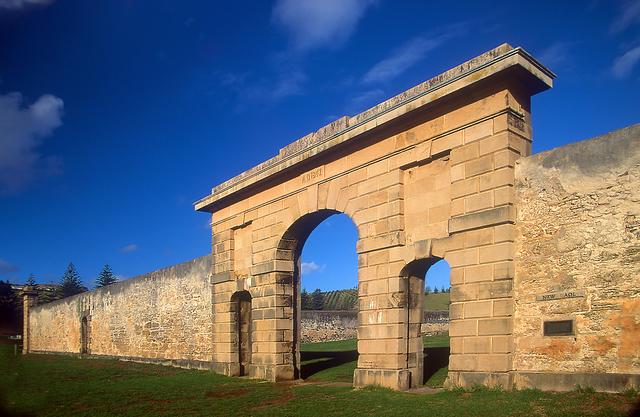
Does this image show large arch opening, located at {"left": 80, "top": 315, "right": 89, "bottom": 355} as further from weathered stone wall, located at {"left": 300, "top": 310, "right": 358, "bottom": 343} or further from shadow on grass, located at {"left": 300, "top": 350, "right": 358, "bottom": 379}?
shadow on grass, located at {"left": 300, "top": 350, "right": 358, "bottom": 379}

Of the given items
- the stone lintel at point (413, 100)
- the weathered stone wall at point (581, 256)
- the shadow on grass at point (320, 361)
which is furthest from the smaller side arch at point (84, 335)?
the weathered stone wall at point (581, 256)

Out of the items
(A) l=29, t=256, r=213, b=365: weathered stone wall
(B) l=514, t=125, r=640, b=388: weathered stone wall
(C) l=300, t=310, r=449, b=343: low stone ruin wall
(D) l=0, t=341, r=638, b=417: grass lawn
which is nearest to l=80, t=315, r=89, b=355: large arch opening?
(A) l=29, t=256, r=213, b=365: weathered stone wall

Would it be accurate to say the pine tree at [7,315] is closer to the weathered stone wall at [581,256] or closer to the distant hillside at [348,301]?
the weathered stone wall at [581,256]

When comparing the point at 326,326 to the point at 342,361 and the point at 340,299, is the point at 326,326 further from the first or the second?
the point at 340,299

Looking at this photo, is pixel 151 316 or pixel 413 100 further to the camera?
pixel 151 316

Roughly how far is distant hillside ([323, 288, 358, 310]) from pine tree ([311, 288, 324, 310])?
0.37 metres

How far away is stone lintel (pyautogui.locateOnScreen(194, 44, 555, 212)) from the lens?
7.80m

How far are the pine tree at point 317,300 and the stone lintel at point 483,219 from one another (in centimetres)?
4057

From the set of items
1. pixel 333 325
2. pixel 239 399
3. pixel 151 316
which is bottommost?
pixel 333 325

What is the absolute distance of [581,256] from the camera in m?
7.02

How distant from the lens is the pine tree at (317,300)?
161 feet

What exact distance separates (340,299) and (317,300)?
245 centimetres

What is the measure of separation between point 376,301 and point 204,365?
7.01m

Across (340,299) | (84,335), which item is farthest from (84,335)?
(340,299)
